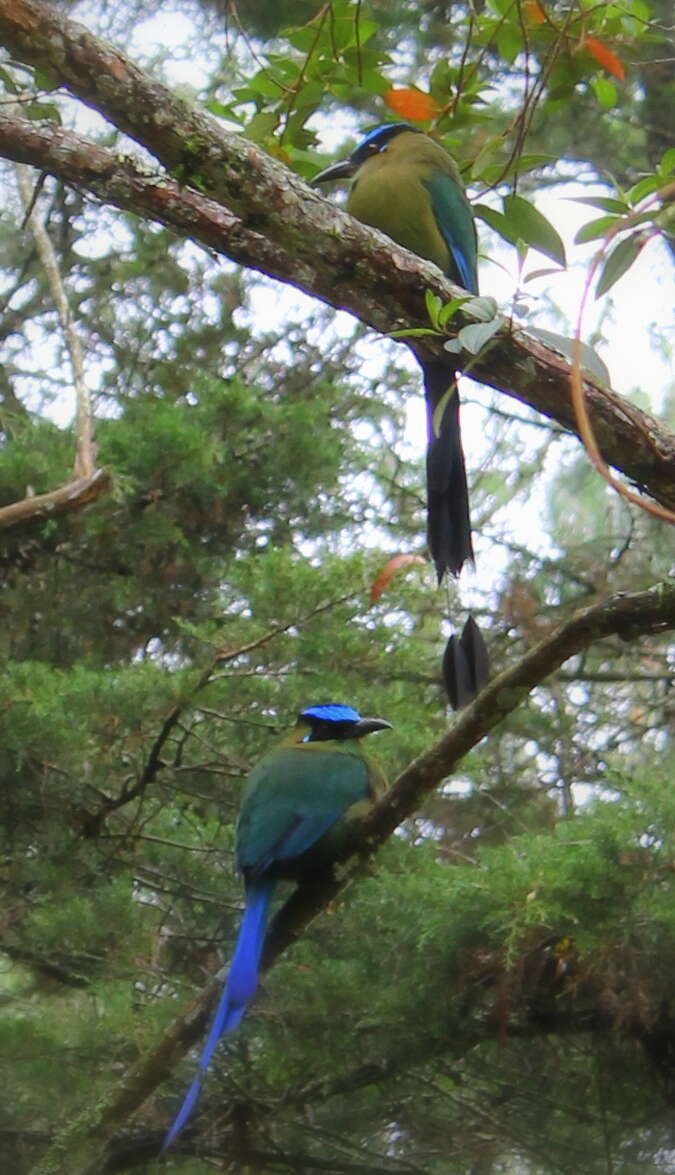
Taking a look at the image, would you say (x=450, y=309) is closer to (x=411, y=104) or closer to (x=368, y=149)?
(x=411, y=104)

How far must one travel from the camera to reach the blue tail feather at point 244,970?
5.30 ft

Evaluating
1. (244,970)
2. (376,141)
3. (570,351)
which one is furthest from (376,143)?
(244,970)

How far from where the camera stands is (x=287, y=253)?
118cm

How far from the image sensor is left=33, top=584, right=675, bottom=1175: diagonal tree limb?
1.19 metres

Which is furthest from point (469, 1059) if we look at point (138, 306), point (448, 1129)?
point (138, 306)

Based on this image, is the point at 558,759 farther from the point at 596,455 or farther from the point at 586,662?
the point at 596,455

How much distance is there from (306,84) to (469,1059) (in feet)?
4.61

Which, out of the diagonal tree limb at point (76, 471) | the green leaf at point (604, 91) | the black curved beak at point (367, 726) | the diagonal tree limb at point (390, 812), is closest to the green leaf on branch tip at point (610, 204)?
the green leaf at point (604, 91)

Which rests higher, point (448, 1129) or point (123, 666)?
point (123, 666)

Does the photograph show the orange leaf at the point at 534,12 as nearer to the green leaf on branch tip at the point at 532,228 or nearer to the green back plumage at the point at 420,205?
the green leaf on branch tip at the point at 532,228

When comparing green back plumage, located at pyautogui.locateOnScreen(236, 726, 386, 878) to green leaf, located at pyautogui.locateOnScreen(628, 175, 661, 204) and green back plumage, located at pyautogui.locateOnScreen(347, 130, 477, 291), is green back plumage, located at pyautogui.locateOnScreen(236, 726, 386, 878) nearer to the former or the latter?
green back plumage, located at pyautogui.locateOnScreen(347, 130, 477, 291)

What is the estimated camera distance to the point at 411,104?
4.57ft

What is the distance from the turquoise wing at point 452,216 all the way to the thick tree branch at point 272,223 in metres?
0.71

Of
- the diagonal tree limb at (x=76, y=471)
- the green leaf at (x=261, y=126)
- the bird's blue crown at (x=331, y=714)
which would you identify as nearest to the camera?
the green leaf at (x=261, y=126)
